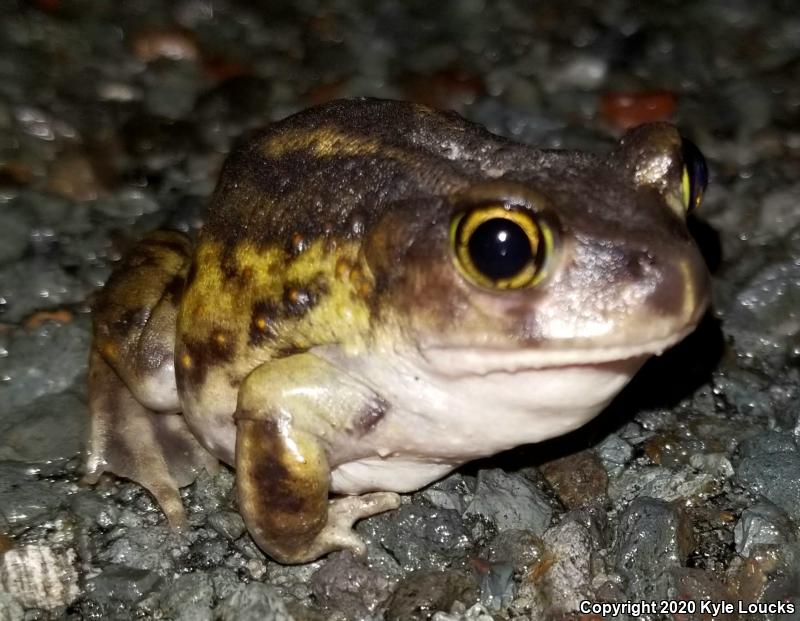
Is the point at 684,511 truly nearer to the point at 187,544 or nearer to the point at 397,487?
the point at 397,487

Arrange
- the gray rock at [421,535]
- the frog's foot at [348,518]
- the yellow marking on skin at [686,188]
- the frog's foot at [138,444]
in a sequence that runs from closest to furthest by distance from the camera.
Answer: the yellow marking on skin at [686,188], the frog's foot at [348,518], the gray rock at [421,535], the frog's foot at [138,444]

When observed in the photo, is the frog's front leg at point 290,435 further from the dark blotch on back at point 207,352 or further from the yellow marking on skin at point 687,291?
the yellow marking on skin at point 687,291

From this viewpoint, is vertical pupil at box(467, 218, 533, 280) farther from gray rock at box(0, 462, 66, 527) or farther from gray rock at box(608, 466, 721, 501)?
gray rock at box(0, 462, 66, 527)

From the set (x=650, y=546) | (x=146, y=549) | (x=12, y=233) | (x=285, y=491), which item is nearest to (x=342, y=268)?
(x=285, y=491)

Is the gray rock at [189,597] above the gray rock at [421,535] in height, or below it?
below

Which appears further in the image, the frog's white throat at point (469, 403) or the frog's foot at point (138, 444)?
the frog's foot at point (138, 444)

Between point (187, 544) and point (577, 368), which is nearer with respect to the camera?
point (577, 368)

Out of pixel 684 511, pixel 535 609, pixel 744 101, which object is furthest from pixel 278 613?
pixel 744 101

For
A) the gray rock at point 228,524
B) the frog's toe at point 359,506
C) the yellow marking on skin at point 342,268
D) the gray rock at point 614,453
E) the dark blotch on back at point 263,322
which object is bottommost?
the gray rock at point 228,524

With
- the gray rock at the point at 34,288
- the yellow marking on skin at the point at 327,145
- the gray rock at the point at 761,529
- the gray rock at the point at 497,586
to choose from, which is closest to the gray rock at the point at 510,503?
the gray rock at the point at 497,586
